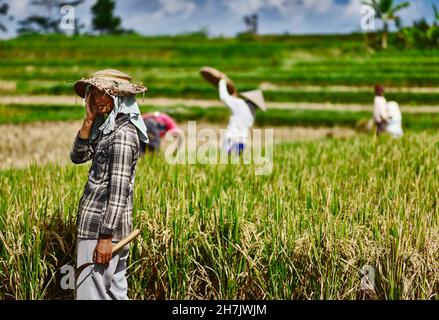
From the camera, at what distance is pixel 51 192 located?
3873 millimetres

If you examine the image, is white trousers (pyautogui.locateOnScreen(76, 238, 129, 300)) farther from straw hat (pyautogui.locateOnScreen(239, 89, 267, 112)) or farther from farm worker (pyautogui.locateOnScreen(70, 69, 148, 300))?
straw hat (pyautogui.locateOnScreen(239, 89, 267, 112))

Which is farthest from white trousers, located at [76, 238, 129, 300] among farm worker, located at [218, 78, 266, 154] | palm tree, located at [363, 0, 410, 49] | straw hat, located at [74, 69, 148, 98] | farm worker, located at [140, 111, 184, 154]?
palm tree, located at [363, 0, 410, 49]

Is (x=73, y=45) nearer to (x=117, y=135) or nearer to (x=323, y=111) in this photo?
(x=323, y=111)

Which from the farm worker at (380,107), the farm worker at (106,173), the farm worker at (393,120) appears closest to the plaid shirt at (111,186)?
the farm worker at (106,173)

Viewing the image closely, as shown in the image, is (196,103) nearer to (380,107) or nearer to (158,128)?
(380,107)

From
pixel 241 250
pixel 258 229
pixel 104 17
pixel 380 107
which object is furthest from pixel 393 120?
pixel 104 17

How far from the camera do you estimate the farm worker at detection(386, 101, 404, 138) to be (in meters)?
8.88

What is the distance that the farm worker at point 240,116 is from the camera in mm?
6570

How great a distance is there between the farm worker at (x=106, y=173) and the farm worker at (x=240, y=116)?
381 cm

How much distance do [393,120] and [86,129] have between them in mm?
6849

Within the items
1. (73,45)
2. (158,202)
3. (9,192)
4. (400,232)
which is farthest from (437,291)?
(73,45)

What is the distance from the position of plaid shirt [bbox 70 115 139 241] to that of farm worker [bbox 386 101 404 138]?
21.5 ft

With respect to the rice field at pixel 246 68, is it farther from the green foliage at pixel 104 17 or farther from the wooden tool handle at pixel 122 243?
the green foliage at pixel 104 17

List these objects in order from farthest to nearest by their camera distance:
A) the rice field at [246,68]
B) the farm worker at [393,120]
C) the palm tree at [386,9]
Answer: the palm tree at [386,9]
the rice field at [246,68]
the farm worker at [393,120]
